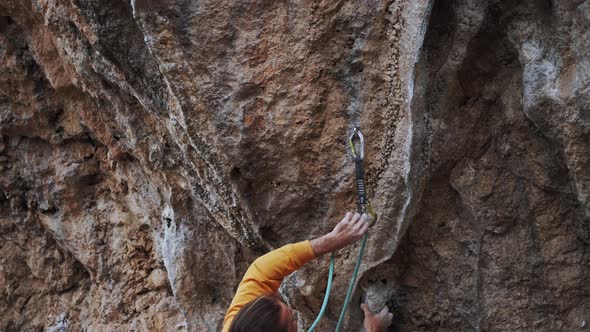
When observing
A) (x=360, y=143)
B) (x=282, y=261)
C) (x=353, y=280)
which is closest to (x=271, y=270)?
(x=282, y=261)

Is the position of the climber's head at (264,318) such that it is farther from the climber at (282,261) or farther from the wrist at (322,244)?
the wrist at (322,244)

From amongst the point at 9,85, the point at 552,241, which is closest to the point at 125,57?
the point at 9,85

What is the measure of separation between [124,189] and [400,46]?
149cm

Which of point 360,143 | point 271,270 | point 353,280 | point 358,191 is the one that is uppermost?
point 360,143

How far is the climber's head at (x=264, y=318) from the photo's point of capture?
1.58 metres

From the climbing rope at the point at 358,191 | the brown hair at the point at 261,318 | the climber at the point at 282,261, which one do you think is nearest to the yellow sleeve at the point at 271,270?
the climber at the point at 282,261

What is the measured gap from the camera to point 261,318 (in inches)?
62.6

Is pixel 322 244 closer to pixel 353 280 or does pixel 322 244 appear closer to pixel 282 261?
pixel 282 261

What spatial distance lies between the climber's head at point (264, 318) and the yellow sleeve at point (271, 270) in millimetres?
261

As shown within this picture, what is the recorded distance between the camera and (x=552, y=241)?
2.23 m

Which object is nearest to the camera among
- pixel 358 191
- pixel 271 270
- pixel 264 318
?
pixel 264 318

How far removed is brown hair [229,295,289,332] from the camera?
1576mm

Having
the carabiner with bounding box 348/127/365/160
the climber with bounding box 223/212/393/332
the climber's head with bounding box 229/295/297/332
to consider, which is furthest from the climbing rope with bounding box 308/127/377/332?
the climber's head with bounding box 229/295/297/332

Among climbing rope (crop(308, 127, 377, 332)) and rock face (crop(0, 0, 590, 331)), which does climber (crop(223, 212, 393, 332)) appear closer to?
climbing rope (crop(308, 127, 377, 332))
